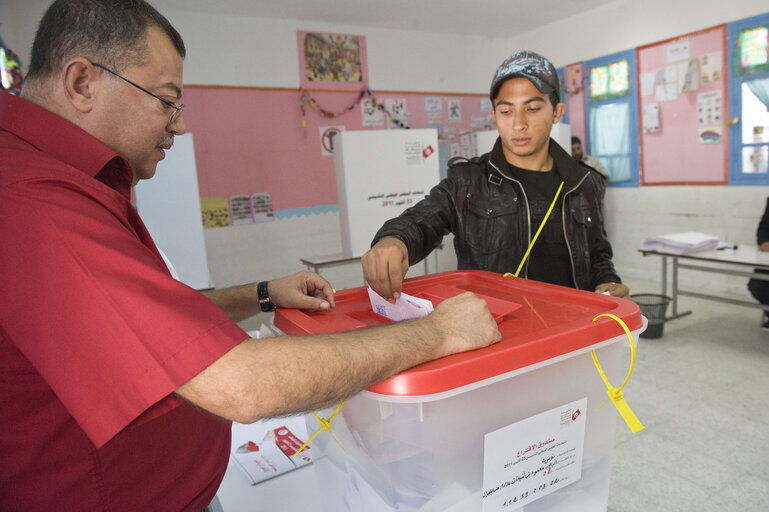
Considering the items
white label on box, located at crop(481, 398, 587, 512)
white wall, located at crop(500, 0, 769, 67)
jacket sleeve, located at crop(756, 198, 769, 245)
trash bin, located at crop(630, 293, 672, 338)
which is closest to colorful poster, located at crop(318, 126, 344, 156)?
white wall, located at crop(500, 0, 769, 67)

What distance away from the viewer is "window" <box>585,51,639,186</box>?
5.23m

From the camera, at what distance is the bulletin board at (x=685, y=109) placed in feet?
14.9

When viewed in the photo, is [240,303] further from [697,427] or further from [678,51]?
[678,51]

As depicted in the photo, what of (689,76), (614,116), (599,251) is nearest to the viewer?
(599,251)

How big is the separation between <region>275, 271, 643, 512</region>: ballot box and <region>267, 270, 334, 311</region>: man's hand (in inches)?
3.7

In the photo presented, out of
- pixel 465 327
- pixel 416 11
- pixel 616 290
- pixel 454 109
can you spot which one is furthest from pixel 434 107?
pixel 465 327

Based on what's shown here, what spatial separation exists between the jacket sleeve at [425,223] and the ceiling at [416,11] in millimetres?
3966

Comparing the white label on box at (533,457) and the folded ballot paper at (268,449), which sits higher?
the white label on box at (533,457)

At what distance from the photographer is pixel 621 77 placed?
5.27 m

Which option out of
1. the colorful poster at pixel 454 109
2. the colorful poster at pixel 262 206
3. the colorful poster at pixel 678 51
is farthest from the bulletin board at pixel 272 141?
the colorful poster at pixel 678 51

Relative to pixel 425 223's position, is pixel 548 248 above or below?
below

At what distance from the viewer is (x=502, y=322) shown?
75cm

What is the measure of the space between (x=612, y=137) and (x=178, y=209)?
4531 mm

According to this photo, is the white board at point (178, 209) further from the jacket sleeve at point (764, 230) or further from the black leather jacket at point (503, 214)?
the jacket sleeve at point (764, 230)
